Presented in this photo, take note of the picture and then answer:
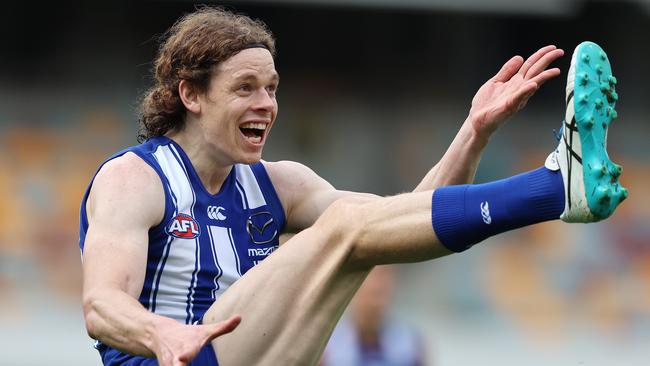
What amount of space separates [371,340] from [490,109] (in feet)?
9.35

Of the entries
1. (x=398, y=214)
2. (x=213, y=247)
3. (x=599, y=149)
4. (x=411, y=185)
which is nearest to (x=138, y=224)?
(x=213, y=247)

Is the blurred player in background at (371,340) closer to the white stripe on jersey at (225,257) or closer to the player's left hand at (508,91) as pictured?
the white stripe on jersey at (225,257)

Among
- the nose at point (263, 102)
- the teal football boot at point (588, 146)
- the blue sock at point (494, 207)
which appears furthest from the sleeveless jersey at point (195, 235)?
the teal football boot at point (588, 146)

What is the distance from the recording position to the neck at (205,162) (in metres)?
5.03

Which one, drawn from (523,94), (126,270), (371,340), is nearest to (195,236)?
(126,270)

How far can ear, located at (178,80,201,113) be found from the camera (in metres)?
5.12

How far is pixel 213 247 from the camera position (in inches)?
193

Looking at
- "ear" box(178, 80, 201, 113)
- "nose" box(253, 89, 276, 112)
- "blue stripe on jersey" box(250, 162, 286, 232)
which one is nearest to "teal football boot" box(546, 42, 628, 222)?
"nose" box(253, 89, 276, 112)

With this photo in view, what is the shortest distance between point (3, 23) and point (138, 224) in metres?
8.41

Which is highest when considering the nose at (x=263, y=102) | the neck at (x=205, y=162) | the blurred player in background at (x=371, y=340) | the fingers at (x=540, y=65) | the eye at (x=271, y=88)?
the eye at (x=271, y=88)

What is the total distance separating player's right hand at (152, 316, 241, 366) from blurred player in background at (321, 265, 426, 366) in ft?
11.4

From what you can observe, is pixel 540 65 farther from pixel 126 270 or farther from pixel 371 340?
pixel 371 340

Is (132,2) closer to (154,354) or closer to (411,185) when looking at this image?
(411,185)

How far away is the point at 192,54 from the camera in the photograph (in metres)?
5.10
